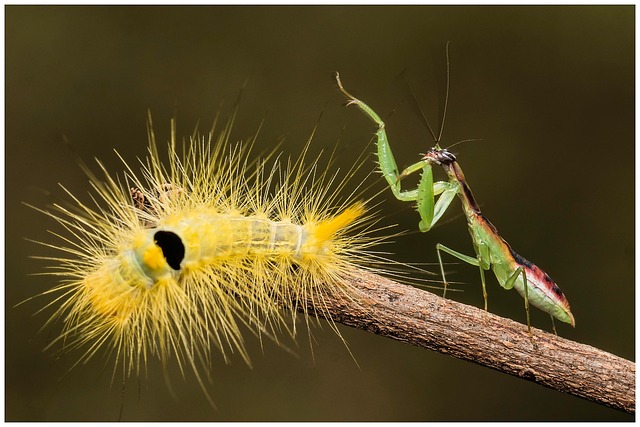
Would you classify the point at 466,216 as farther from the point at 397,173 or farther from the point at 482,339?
the point at 482,339

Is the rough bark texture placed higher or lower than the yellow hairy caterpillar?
lower

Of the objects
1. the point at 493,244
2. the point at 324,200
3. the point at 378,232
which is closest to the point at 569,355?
the point at 493,244

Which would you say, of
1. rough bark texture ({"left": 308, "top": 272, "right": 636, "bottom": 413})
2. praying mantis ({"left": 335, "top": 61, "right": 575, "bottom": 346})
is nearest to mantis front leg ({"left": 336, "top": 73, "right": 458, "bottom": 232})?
praying mantis ({"left": 335, "top": 61, "right": 575, "bottom": 346})

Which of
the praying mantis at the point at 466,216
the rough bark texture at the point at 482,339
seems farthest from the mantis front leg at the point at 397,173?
the rough bark texture at the point at 482,339

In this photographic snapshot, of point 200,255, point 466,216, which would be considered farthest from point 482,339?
point 200,255

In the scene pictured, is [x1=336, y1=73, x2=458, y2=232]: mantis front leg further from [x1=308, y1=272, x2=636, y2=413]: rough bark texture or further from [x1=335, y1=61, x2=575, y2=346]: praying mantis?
[x1=308, y1=272, x2=636, y2=413]: rough bark texture

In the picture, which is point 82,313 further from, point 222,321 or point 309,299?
point 309,299

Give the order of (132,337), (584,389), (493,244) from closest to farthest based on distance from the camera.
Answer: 1. (584,389)
2. (132,337)
3. (493,244)
